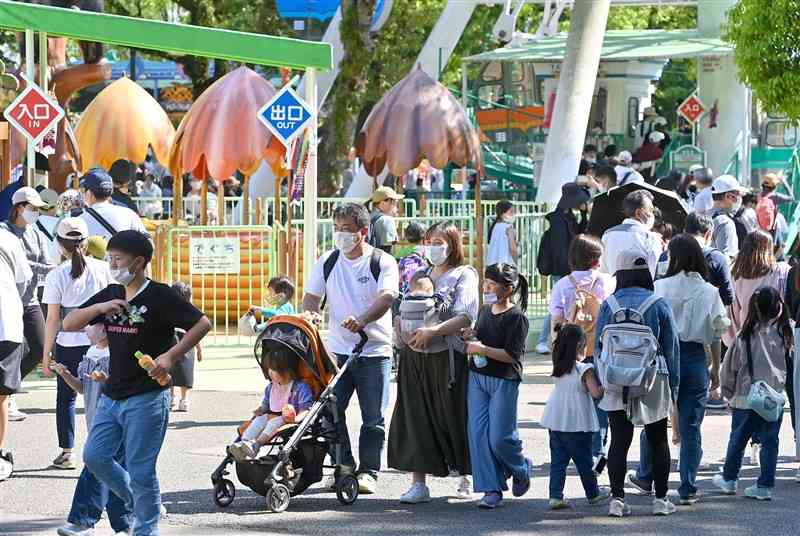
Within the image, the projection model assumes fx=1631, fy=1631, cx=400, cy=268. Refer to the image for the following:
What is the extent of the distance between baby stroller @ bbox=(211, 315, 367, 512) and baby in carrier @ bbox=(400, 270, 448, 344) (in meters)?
0.35

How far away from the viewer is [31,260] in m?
13.1

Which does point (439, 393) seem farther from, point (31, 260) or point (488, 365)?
point (31, 260)

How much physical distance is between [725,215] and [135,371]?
792 cm

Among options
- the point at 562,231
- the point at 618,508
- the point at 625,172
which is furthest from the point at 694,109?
the point at 618,508

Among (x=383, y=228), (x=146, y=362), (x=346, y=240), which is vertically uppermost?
(x=346, y=240)

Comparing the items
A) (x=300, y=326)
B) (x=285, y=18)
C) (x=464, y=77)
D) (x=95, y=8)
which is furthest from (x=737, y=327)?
(x=285, y=18)

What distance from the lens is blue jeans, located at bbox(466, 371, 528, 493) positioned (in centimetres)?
954

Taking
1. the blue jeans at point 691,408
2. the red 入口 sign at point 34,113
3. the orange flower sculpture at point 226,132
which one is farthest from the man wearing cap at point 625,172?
the blue jeans at point 691,408

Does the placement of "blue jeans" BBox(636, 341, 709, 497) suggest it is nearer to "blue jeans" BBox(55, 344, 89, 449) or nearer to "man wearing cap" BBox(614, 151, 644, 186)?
"blue jeans" BBox(55, 344, 89, 449)

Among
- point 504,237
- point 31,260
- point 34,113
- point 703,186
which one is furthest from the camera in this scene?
point 703,186

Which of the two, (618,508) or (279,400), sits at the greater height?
(279,400)

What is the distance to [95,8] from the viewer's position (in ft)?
77.2

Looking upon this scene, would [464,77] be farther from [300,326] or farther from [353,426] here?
[300,326]

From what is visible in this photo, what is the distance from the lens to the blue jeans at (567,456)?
9.55 meters
